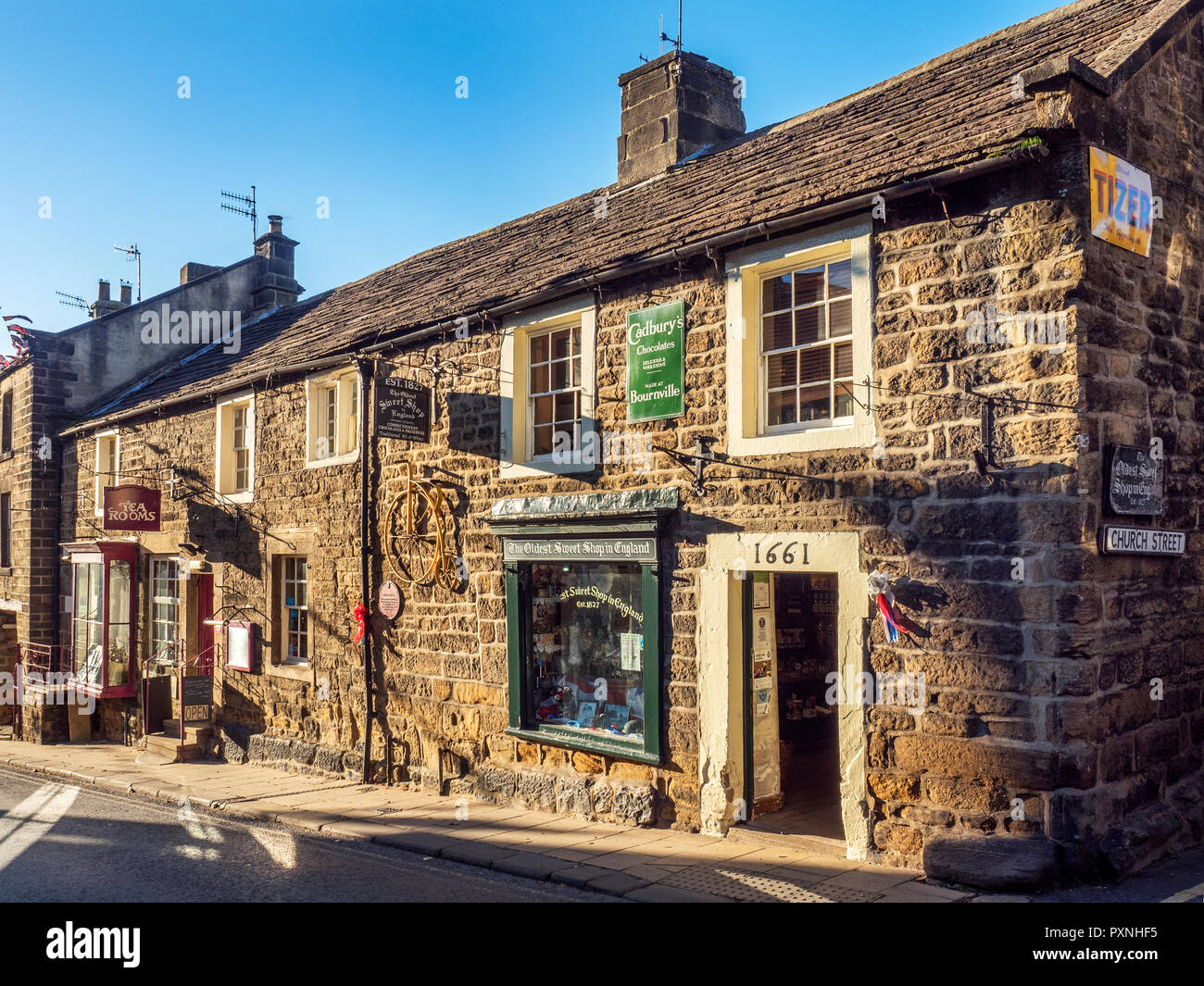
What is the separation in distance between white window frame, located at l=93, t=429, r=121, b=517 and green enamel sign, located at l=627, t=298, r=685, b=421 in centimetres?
1236

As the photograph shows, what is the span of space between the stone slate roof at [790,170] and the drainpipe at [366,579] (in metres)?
1.03

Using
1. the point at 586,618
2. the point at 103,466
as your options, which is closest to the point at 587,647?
the point at 586,618

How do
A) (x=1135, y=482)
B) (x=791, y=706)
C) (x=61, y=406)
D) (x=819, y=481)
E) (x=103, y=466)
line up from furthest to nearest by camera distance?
(x=61, y=406) → (x=103, y=466) → (x=791, y=706) → (x=819, y=481) → (x=1135, y=482)

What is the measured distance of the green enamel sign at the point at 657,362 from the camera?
9.27 metres

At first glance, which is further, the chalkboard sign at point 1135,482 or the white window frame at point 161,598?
the white window frame at point 161,598

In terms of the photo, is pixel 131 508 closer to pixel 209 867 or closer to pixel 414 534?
pixel 414 534

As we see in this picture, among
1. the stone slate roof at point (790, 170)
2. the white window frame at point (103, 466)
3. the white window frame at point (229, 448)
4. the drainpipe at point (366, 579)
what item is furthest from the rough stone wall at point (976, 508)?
the white window frame at point (103, 466)

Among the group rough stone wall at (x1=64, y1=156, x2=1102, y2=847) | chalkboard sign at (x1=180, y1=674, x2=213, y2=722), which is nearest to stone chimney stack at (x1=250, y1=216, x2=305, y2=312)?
rough stone wall at (x1=64, y1=156, x2=1102, y2=847)

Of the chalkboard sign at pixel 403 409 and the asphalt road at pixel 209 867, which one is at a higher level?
the chalkboard sign at pixel 403 409

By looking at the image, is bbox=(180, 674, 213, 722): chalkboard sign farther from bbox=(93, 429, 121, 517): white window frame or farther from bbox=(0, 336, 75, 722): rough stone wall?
bbox=(0, 336, 75, 722): rough stone wall

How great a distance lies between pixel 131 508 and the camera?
53.2ft

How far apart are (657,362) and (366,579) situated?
16.9 feet

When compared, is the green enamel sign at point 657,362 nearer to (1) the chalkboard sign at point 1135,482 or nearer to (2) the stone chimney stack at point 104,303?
(1) the chalkboard sign at point 1135,482

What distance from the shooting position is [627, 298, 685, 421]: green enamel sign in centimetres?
927
